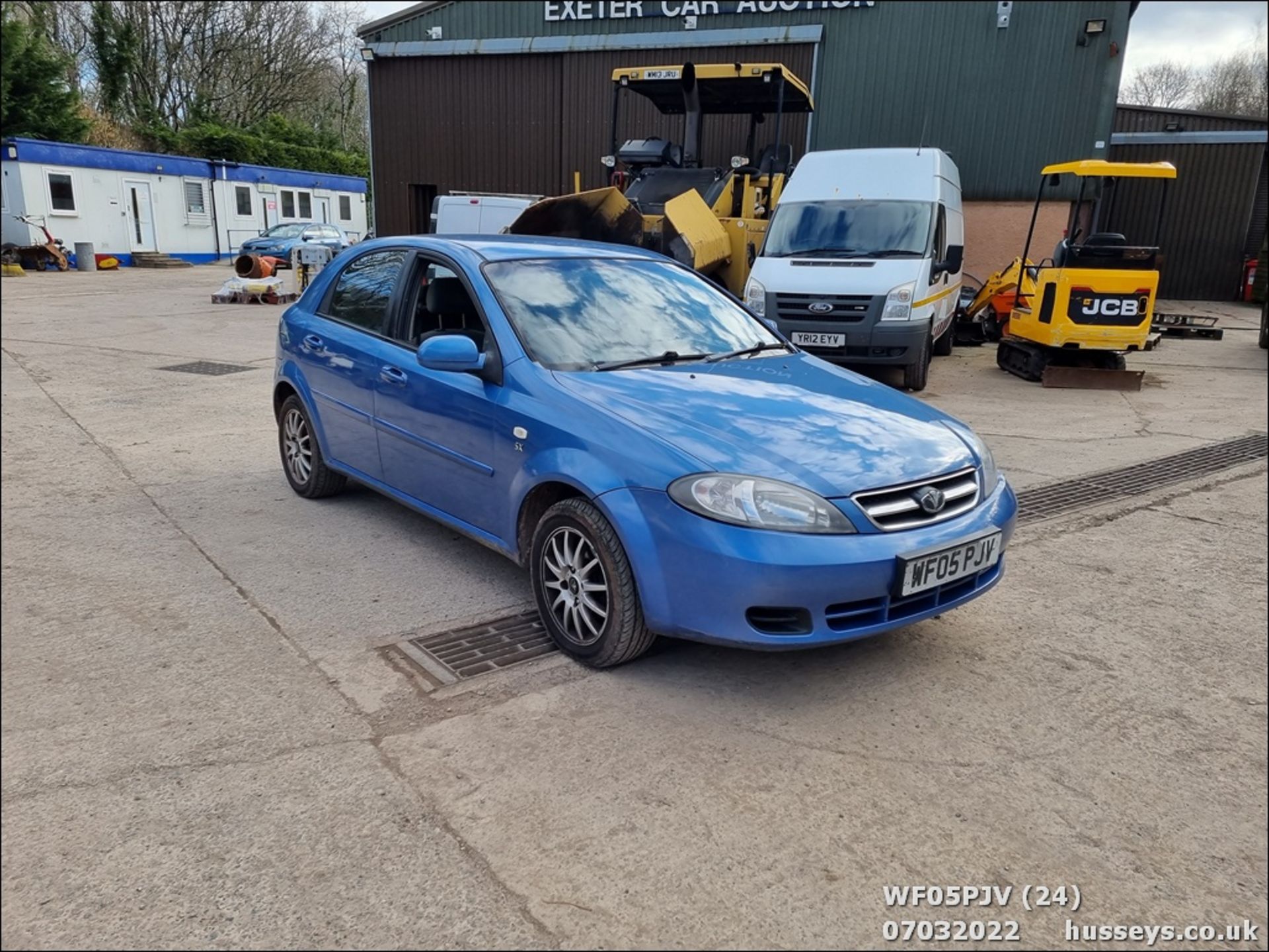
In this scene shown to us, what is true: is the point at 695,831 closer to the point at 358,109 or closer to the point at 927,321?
the point at 927,321

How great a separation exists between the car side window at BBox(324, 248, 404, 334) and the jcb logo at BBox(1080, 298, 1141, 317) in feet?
27.6

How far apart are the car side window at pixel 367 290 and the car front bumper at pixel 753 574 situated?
2.14m

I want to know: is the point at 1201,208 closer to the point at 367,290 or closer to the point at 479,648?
the point at 367,290

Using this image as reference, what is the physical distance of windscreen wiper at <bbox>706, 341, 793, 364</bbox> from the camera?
4211mm

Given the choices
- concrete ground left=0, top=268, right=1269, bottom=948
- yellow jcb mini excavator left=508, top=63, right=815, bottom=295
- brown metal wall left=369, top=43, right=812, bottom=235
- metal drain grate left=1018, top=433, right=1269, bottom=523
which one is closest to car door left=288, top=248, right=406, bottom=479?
concrete ground left=0, top=268, right=1269, bottom=948

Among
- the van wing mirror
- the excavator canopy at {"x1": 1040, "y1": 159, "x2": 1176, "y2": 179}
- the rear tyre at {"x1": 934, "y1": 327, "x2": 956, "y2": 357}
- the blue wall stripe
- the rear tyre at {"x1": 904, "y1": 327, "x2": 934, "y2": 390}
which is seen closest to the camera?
the rear tyre at {"x1": 904, "y1": 327, "x2": 934, "y2": 390}

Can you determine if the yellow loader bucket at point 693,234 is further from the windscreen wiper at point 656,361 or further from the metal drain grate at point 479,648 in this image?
the metal drain grate at point 479,648

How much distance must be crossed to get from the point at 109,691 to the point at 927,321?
839 centimetres

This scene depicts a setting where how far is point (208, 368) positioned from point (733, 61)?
12852 mm

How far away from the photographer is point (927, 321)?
9484 mm

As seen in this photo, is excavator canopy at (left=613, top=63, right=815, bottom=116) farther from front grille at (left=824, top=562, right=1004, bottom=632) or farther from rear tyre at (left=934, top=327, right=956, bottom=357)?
front grille at (left=824, top=562, right=1004, bottom=632)

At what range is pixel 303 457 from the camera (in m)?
5.46

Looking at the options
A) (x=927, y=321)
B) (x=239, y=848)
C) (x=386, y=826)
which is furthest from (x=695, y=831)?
(x=927, y=321)

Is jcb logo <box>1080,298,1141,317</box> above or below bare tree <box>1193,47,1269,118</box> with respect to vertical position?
below
